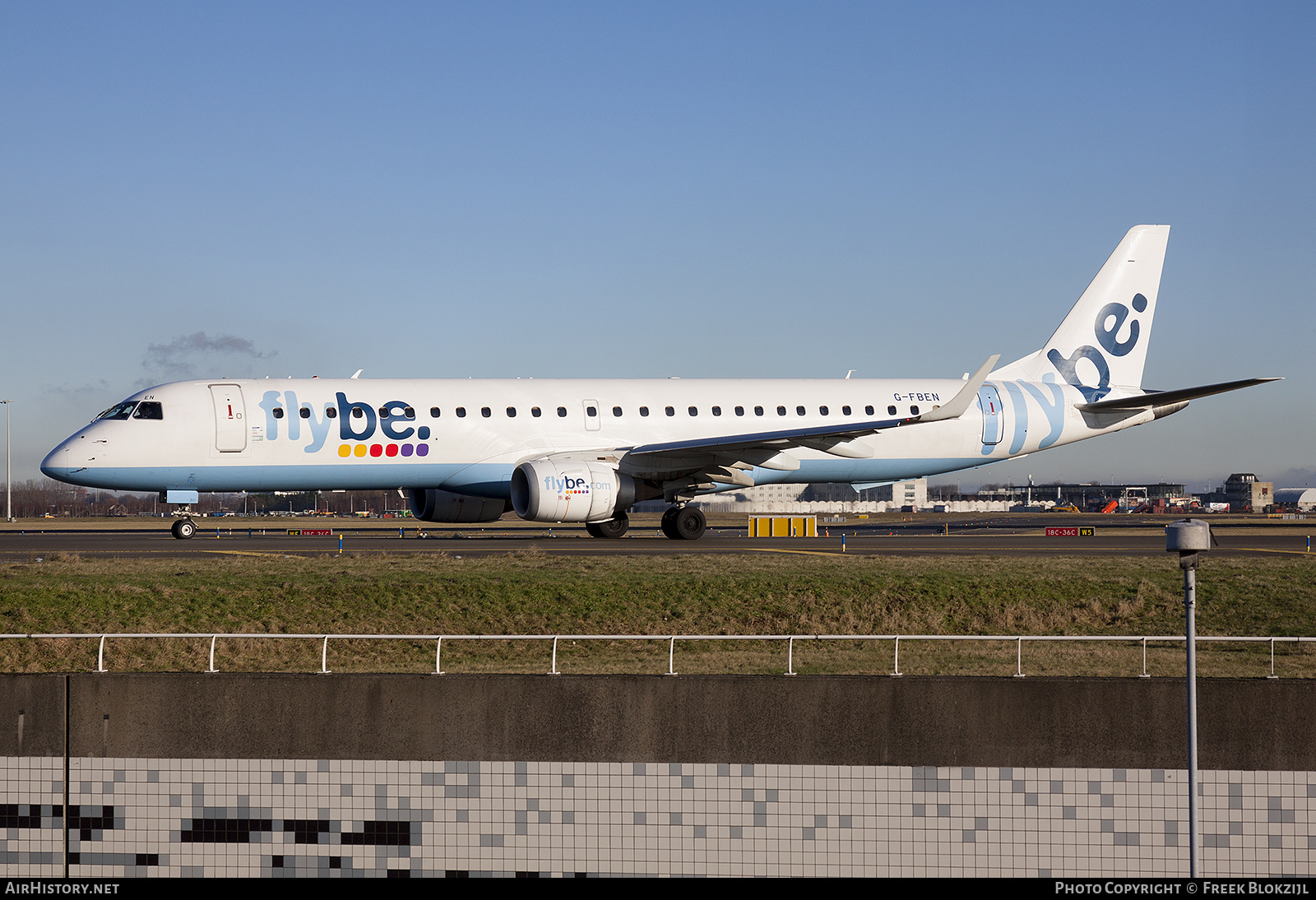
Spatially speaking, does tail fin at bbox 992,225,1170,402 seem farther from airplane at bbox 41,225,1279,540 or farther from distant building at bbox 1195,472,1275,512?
distant building at bbox 1195,472,1275,512

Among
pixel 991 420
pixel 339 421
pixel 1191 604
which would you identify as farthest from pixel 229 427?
pixel 1191 604

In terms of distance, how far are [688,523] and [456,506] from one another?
682 cm

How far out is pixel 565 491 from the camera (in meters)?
30.8

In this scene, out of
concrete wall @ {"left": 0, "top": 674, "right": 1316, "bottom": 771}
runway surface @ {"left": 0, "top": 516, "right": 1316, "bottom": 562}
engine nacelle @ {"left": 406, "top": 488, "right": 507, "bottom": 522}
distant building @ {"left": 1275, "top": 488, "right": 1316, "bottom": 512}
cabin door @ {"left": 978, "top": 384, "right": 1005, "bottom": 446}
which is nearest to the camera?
concrete wall @ {"left": 0, "top": 674, "right": 1316, "bottom": 771}

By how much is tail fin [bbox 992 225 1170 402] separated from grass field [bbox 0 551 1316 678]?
51.9ft

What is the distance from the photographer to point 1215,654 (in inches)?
741

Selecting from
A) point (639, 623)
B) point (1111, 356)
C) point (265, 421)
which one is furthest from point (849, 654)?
point (1111, 356)

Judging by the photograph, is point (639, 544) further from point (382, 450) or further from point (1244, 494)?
point (1244, 494)

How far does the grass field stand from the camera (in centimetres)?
1977

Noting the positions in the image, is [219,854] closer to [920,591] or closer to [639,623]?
[639,623]

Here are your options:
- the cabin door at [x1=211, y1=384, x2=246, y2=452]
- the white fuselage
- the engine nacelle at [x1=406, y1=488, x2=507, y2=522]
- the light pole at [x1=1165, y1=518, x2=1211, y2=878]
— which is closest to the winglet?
the white fuselage

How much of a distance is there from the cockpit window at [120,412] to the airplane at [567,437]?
0.26 feet

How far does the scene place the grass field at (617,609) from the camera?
1977cm
